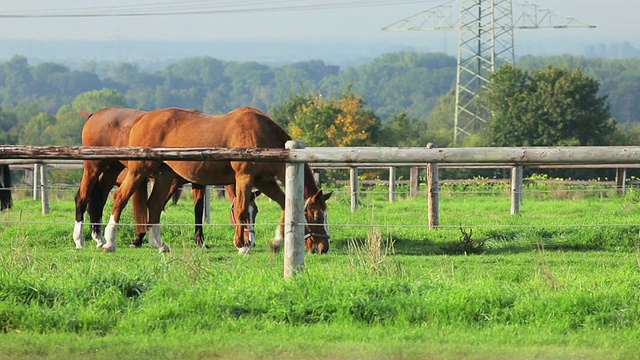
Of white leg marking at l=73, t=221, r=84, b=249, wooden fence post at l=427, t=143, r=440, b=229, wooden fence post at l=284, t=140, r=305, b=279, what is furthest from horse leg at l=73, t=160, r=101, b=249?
wooden fence post at l=284, t=140, r=305, b=279

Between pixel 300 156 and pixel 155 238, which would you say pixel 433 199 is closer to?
pixel 155 238

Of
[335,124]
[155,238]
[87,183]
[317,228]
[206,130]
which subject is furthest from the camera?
[335,124]

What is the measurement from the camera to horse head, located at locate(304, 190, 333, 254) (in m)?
12.6

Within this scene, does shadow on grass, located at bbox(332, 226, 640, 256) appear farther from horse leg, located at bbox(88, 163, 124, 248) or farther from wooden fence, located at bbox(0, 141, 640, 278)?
wooden fence, located at bbox(0, 141, 640, 278)

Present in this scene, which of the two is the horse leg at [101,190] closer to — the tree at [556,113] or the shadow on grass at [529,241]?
the shadow on grass at [529,241]

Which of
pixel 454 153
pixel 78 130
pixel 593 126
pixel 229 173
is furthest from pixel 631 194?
pixel 78 130

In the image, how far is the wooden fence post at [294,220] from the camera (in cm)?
849

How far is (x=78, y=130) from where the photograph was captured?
152000 mm

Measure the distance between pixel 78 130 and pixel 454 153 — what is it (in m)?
148

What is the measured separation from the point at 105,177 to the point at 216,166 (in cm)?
236

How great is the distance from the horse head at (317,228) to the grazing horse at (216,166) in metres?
0.01

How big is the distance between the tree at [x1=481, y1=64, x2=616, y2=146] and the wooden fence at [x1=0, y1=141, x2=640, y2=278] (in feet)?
160

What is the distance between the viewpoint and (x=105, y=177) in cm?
1531

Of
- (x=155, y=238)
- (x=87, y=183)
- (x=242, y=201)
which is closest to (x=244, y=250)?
(x=242, y=201)
